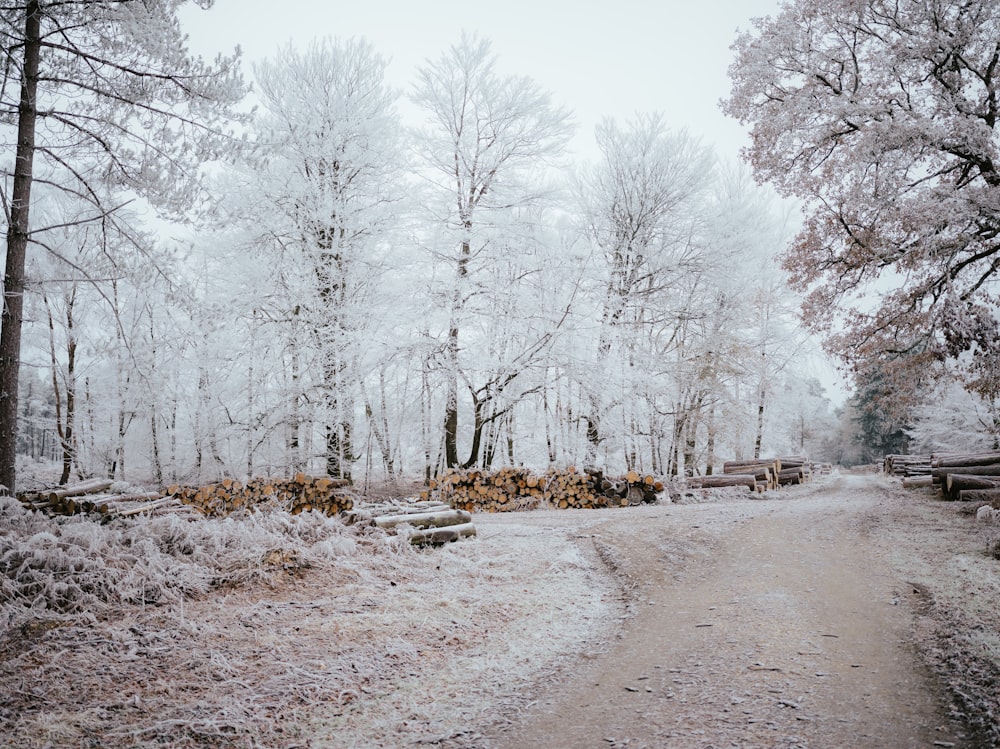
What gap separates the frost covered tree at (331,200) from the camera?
1164cm

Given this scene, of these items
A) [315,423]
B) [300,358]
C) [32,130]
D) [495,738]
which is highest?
[32,130]

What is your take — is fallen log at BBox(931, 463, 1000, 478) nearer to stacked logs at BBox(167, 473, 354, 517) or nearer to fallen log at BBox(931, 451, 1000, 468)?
fallen log at BBox(931, 451, 1000, 468)

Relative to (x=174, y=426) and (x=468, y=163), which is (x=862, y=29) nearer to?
(x=468, y=163)

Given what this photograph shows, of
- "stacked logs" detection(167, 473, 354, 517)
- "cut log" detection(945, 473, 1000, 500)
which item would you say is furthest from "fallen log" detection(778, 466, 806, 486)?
"stacked logs" detection(167, 473, 354, 517)

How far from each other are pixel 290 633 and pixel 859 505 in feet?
32.5

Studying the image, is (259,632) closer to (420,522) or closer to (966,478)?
(420,522)

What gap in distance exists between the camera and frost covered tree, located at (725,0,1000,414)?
28.1ft

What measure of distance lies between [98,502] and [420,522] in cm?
431

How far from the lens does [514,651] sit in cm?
396

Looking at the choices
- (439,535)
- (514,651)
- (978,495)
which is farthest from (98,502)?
(978,495)

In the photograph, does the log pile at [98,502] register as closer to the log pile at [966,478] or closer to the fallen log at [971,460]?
the log pile at [966,478]

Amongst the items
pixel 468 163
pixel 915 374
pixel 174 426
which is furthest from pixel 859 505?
pixel 174 426

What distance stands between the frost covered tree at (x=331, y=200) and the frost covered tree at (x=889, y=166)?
794 cm

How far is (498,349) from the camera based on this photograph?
41.9 feet
